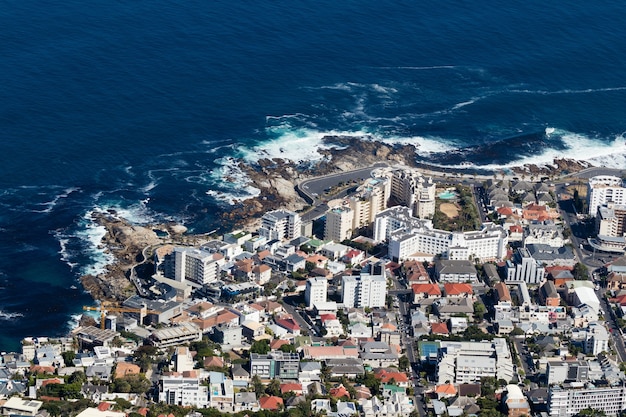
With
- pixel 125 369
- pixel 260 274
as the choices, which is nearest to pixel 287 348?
pixel 125 369

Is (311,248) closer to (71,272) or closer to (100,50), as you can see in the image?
(71,272)

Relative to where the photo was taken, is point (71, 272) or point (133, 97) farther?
point (133, 97)

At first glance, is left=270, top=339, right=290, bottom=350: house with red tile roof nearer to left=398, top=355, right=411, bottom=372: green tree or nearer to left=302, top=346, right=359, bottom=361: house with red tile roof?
left=302, top=346, right=359, bottom=361: house with red tile roof

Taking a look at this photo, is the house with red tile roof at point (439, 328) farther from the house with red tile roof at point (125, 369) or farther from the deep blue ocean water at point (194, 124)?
the deep blue ocean water at point (194, 124)

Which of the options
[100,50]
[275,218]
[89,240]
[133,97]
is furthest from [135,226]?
[100,50]

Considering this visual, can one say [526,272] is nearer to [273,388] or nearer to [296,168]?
[273,388]

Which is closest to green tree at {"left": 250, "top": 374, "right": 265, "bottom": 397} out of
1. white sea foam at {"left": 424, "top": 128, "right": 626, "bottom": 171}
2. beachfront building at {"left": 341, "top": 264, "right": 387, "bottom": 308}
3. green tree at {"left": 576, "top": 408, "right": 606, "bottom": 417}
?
beachfront building at {"left": 341, "top": 264, "right": 387, "bottom": 308}

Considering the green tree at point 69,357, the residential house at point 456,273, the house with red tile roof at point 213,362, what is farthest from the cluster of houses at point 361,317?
the green tree at point 69,357
